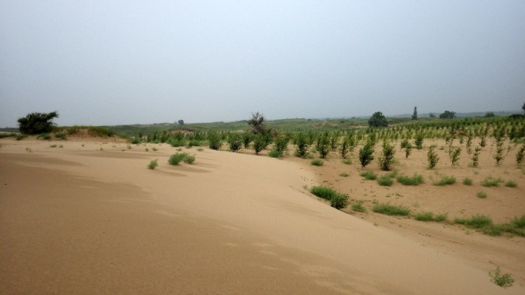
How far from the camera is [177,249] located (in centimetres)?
276

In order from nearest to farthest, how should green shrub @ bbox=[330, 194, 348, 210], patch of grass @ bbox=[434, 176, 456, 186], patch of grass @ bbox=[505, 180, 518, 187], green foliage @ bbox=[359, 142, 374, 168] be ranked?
1. green shrub @ bbox=[330, 194, 348, 210]
2. patch of grass @ bbox=[505, 180, 518, 187]
3. patch of grass @ bbox=[434, 176, 456, 186]
4. green foliage @ bbox=[359, 142, 374, 168]

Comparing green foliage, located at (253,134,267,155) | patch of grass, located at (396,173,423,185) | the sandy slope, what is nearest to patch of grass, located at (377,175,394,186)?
patch of grass, located at (396,173,423,185)

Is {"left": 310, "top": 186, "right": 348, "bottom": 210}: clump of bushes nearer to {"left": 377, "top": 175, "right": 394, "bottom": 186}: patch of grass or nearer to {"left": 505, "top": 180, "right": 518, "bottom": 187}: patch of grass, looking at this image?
{"left": 377, "top": 175, "right": 394, "bottom": 186}: patch of grass

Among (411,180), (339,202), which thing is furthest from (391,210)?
(411,180)

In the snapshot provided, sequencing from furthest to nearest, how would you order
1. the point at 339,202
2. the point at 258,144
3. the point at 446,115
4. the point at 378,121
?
the point at 446,115, the point at 378,121, the point at 258,144, the point at 339,202

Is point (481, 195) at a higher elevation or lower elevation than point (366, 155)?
lower

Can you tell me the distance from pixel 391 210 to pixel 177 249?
9.95 m

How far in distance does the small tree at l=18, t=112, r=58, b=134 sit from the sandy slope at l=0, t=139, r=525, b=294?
3065 cm

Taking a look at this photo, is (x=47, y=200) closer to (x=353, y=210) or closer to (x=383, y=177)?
(x=353, y=210)

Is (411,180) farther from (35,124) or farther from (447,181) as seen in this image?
(35,124)

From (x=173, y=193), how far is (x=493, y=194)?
1395 cm

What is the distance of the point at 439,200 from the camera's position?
11.9m

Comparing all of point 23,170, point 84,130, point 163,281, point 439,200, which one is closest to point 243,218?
point 163,281

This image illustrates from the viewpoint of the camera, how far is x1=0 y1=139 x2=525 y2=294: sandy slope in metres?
2.07
